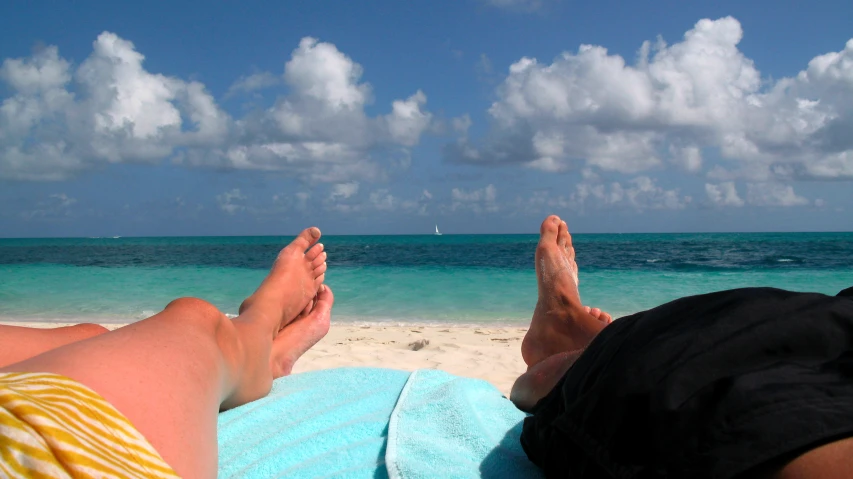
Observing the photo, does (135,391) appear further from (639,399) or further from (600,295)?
(600,295)

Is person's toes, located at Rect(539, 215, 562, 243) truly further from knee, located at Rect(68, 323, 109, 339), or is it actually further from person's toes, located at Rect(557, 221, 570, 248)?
knee, located at Rect(68, 323, 109, 339)

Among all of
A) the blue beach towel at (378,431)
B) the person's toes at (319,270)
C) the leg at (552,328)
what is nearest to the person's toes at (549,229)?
the leg at (552,328)

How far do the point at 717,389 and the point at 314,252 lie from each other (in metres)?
2.66

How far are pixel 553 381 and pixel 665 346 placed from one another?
0.75 metres

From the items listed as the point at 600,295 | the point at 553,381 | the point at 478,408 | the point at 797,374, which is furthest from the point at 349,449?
the point at 600,295

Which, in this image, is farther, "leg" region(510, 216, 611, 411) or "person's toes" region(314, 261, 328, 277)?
"person's toes" region(314, 261, 328, 277)

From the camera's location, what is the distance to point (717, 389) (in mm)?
761

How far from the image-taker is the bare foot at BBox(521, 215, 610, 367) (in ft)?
7.13

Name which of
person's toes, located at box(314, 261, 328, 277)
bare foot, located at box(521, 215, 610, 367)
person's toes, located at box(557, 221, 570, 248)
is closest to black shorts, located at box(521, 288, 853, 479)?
bare foot, located at box(521, 215, 610, 367)

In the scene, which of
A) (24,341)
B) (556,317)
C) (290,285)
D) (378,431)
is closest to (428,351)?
(290,285)

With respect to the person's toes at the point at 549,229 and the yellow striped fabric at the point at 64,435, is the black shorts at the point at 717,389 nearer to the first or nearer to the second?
the yellow striped fabric at the point at 64,435

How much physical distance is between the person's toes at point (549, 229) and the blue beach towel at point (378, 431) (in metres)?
Answer: 1.51

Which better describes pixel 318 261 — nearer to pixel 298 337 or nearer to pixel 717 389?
pixel 298 337

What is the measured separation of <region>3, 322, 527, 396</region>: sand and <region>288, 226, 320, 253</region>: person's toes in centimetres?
69
